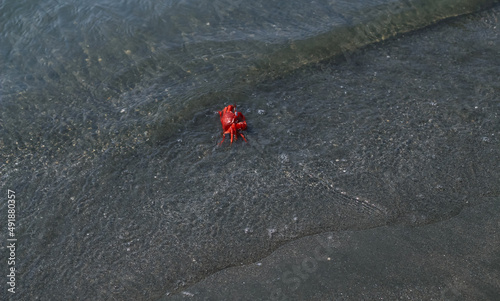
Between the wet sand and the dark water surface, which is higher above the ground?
the dark water surface

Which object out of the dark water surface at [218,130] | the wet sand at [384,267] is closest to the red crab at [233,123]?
the dark water surface at [218,130]

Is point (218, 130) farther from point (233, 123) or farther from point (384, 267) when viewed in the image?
point (384, 267)

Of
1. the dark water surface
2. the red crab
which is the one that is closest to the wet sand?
the dark water surface

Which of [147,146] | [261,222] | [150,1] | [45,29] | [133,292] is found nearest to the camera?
[133,292]

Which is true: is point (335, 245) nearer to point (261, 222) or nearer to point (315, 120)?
point (261, 222)

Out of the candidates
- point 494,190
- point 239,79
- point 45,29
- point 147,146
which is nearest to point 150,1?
point 45,29

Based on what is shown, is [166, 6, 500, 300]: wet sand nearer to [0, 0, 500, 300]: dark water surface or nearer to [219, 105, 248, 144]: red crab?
[0, 0, 500, 300]: dark water surface

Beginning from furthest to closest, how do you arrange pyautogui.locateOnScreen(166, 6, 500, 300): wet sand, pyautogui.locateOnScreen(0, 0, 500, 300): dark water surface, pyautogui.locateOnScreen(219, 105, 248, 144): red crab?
pyautogui.locateOnScreen(219, 105, 248, 144): red crab < pyautogui.locateOnScreen(0, 0, 500, 300): dark water surface < pyautogui.locateOnScreen(166, 6, 500, 300): wet sand
